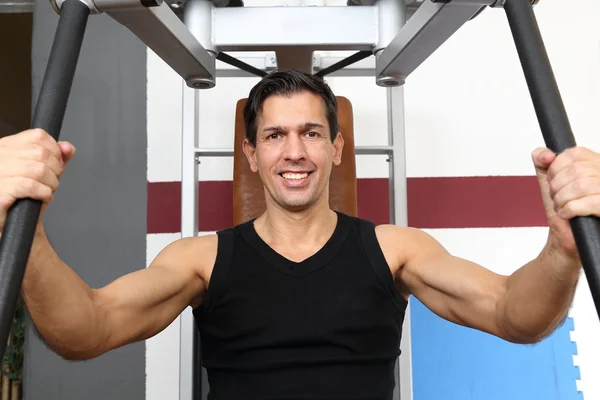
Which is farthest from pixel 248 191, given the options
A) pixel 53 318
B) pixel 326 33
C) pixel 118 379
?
pixel 118 379

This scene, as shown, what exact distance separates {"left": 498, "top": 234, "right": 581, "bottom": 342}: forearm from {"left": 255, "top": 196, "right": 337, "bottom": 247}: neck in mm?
459

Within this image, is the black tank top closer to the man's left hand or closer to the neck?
the neck

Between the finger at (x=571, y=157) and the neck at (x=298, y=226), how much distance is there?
29.8 inches

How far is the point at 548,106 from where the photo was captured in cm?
62

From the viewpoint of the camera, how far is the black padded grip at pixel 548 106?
54cm

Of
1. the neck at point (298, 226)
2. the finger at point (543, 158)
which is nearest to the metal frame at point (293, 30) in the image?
the finger at point (543, 158)

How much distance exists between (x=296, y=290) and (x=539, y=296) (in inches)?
19.3

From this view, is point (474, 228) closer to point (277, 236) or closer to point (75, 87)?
point (277, 236)

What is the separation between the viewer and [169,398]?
6.10 ft

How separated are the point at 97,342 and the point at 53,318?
0.14 m

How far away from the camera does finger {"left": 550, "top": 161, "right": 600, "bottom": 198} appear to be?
611mm

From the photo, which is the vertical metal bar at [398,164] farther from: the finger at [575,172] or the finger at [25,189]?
the finger at [25,189]

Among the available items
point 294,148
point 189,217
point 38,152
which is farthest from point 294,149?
point 38,152

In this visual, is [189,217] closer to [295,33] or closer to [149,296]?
[149,296]
